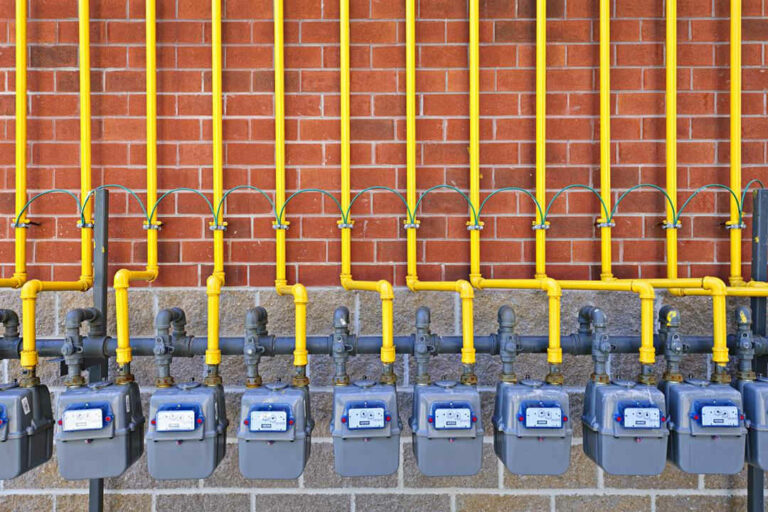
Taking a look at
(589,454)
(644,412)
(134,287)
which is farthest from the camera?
(134,287)

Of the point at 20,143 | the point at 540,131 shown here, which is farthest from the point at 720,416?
the point at 20,143

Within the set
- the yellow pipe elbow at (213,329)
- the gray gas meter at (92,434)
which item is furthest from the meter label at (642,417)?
the gray gas meter at (92,434)

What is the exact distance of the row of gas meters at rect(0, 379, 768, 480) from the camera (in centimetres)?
163

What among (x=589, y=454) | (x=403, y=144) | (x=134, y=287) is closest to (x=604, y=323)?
(x=589, y=454)

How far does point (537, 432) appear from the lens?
1.64 m

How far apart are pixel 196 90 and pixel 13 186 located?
3.00 ft

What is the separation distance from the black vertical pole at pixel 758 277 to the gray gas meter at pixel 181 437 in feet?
7.16

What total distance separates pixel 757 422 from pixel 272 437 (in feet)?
5.59

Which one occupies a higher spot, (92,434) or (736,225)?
(736,225)

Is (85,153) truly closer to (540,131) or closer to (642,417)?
(540,131)

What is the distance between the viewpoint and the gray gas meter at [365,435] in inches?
64.6

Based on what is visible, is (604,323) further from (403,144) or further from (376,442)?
(403,144)

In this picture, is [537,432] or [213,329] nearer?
[537,432]

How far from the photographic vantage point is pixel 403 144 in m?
2.13
